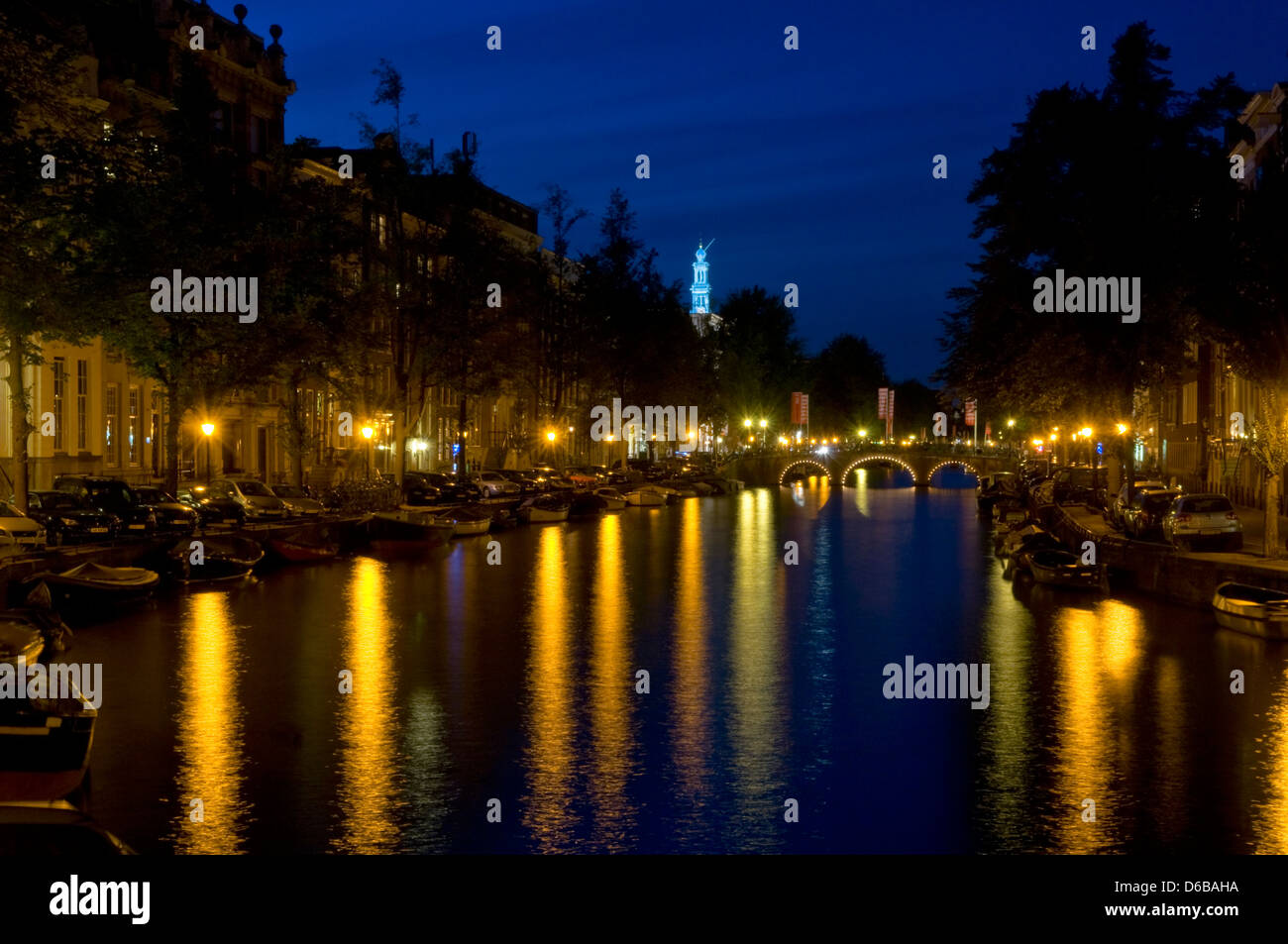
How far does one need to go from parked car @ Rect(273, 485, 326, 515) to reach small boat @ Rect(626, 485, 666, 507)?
3532 cm

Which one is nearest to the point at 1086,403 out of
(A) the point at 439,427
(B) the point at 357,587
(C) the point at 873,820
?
(B) the point at 357,587

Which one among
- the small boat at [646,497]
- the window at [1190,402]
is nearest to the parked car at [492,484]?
the small boat at [646,497]

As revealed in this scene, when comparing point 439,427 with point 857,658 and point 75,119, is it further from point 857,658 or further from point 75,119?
point 857,658

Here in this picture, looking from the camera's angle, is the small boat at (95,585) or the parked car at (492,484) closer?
the small boat at (95,585)

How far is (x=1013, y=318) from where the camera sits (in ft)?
204

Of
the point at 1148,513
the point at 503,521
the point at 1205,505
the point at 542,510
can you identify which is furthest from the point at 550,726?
the point at 542,510

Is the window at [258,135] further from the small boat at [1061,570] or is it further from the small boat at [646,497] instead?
the small boat at [1061,570]

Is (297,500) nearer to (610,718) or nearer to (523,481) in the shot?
(523,481)

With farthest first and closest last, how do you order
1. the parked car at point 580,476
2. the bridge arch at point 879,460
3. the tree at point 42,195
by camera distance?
the bridge arch at point 879,460 → the parked car at point 580,476 → the tree at point 42,195

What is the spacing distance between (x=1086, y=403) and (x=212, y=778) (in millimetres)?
46541

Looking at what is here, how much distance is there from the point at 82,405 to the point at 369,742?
37.5 meters

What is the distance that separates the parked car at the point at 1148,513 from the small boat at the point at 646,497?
1698 inches

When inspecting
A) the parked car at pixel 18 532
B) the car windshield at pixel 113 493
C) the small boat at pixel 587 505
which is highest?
the car windshield at pixel 113 493

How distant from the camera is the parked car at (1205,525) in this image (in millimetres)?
40781
